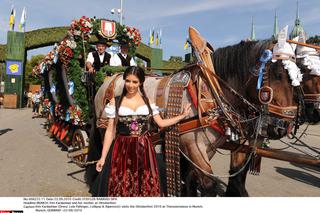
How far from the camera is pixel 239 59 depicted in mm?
3043

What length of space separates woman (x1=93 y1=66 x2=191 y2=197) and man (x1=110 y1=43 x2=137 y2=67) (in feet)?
9.45

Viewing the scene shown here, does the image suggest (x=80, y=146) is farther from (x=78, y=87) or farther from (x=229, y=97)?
(x=229, y=97)

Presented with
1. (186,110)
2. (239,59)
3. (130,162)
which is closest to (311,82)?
(239,59)

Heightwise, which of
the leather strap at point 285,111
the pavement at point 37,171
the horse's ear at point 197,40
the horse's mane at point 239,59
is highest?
the horse's ear at point 197,40

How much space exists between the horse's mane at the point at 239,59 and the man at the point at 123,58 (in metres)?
2.65

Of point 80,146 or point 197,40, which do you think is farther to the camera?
point 80,146

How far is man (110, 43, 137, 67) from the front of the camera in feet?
17.9

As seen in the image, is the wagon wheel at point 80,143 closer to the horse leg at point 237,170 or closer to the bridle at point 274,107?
the horse leg at point 237,170

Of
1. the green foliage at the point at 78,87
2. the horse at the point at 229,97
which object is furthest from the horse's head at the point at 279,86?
the green foliage at the point at 78,87

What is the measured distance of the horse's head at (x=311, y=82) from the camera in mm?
2689

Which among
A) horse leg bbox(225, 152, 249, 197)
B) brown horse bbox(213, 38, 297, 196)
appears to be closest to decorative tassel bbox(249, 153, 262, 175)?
horse leg bbox(225, 152, 249, 197)

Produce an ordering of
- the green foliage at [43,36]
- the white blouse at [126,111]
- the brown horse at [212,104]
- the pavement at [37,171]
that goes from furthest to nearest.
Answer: the green foliage at [43,36] → the pavement at [37,171] → the brown horse at [212,104] → the white blouse at [126,111]

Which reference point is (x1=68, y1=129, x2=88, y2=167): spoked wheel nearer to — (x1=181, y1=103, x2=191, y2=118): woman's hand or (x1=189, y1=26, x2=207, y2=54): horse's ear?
(x1=181, y1=103, x2=191, y2=118): woman's hand

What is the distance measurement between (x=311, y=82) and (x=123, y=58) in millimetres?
3669
